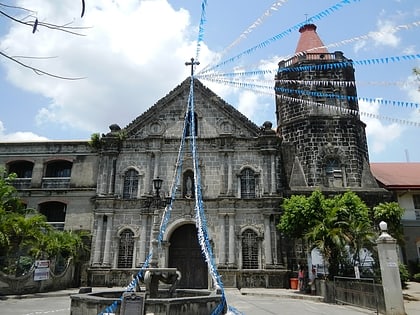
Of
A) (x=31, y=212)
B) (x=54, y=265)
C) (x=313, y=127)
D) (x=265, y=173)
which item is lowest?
(x=54, y=265)

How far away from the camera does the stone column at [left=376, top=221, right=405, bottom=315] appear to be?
34.1 ft

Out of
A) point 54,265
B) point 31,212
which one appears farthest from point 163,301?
point 31,212

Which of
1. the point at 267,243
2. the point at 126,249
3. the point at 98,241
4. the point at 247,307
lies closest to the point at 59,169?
the point at 98,241

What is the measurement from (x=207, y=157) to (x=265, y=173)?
11.2 feet

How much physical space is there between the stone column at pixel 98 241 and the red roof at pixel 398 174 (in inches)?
661

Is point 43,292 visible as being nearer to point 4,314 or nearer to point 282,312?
point 4,314

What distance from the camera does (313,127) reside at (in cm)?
2214

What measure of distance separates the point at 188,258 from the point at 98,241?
4.93m

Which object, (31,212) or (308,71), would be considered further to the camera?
(308,71)

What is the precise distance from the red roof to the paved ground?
6.46 m

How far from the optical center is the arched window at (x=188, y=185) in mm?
20938

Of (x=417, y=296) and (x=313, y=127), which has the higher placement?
(x=313, y=127)

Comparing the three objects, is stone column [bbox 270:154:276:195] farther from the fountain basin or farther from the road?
the fountain basin

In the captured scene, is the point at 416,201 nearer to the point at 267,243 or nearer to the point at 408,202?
the point at 408,202
